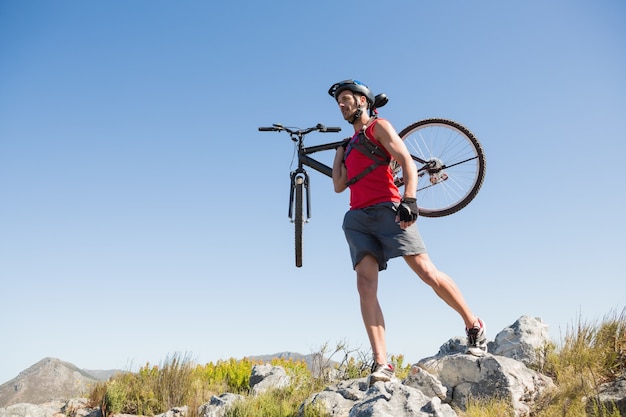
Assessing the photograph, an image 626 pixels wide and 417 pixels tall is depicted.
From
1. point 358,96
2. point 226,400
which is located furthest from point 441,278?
point 226,400

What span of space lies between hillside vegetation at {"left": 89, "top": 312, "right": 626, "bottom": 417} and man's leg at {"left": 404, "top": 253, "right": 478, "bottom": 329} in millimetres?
852

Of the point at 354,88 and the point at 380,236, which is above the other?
the point at 354,88

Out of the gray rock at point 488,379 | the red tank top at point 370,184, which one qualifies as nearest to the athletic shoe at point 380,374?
the gray rock at point 488,379

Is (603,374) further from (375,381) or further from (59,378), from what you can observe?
(59,378)

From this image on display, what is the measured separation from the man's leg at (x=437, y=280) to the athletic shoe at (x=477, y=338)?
0.94 ft

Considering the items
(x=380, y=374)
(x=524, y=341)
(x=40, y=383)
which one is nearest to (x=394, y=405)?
(x=380, y=374)

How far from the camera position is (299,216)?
591cm

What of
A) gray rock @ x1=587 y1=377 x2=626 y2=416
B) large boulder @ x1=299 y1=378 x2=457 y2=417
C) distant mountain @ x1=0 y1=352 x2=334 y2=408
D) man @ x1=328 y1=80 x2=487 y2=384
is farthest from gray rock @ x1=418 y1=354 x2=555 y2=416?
distant mountain @ x1=0 y1=352 x2=334 y2=408

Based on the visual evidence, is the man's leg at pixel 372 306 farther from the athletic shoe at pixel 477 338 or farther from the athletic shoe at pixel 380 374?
the athletic shoe at pixel 477 338

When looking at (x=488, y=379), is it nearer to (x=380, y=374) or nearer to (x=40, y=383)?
(x=380, y=374)

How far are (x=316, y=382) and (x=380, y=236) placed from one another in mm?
2780

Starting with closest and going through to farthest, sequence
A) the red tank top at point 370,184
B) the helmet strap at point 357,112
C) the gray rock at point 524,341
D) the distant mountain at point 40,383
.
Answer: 1. the red tank top at point 370,184
2. the helmet strap at point 357,112
3. the gray rock at point 524,341
4. the distant mountain at point 40,383

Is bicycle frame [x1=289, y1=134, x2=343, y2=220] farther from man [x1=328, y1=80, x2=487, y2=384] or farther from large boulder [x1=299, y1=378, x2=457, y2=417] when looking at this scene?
large boulder [x1=299, y1=378, x2=457, y2=417]

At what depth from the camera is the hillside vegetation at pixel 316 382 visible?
3998 mm
